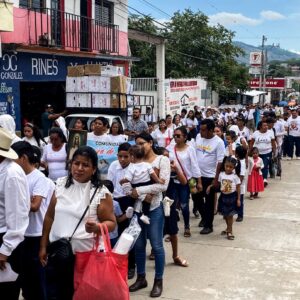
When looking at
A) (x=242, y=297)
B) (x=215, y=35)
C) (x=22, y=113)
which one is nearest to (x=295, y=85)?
(x=215, y=35)

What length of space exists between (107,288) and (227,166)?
4121 mm

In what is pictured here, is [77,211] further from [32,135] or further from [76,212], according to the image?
[32,135]

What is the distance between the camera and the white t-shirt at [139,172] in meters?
4.96

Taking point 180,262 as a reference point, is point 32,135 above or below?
above

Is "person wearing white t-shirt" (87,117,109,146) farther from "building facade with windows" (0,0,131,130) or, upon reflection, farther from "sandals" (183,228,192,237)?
"building facade with windows" (0,0,131,130)

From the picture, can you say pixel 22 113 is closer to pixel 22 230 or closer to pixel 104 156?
pixel 104 156

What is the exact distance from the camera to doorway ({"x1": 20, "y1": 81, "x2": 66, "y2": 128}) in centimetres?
1469

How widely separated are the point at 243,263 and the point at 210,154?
1882mm

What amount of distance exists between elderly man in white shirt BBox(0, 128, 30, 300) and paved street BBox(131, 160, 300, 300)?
1980mm

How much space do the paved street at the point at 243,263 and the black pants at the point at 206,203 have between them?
0.20 metres

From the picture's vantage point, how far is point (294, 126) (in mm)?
15453

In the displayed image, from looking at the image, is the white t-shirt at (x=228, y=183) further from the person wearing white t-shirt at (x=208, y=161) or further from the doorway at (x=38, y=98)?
the doorway at (x=38, y=98)

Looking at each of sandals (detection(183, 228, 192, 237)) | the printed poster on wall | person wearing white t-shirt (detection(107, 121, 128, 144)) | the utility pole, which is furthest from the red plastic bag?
the utility pole

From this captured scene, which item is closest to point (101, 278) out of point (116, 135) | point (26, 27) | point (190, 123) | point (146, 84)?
point (116, 135)
